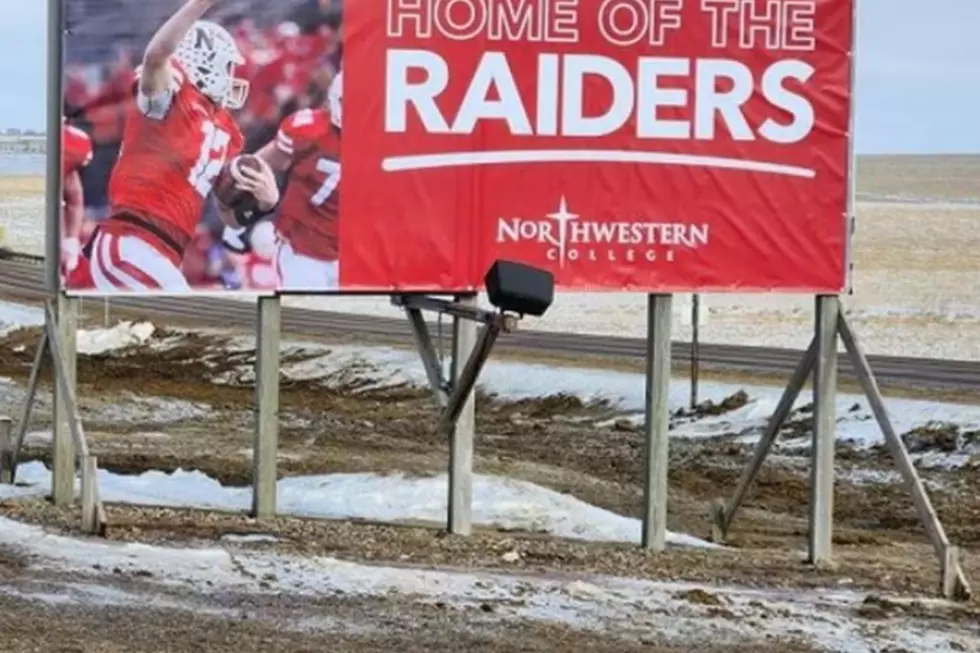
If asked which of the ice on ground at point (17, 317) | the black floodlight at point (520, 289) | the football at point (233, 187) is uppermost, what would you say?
the football at point (233, 187)

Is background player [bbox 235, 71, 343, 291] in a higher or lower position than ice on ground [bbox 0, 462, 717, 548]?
higher

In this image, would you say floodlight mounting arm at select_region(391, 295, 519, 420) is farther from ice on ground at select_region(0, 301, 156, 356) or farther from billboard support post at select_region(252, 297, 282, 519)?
ice on ground at select_region(0, 301, 156, 356)

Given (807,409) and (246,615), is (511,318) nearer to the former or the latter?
(246,615)

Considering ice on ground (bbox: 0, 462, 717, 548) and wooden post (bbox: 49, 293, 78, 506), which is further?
ice on ground (bbox: 0, 462, 717, 548)

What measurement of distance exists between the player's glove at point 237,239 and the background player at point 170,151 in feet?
0.76

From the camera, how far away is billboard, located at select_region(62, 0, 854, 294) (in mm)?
12805

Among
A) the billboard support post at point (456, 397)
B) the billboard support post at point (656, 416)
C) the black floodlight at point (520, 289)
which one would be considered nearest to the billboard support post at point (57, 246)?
the billboard support post at point (456, 397)

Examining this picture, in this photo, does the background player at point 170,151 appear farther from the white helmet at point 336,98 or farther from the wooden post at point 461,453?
the wooden post at point 461,453

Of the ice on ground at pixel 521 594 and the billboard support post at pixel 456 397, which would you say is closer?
the ice on ground at pixel 521 594

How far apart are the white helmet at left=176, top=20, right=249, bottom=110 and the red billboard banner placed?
0.74 metres

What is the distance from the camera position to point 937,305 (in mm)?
54406

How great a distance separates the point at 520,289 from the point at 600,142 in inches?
91.0

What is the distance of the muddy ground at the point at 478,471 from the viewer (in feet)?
39.1

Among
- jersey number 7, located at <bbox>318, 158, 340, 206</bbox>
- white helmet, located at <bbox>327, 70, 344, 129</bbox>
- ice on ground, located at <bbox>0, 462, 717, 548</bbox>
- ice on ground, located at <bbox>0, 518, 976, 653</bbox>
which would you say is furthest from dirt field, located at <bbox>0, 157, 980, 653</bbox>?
white helmet, located at <bbox>327, 70, 344, 129</bbox>
